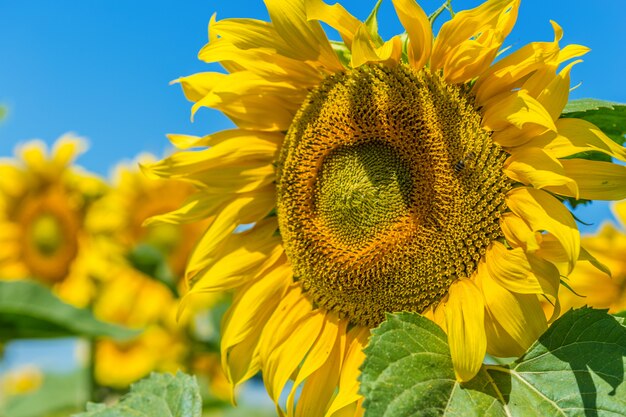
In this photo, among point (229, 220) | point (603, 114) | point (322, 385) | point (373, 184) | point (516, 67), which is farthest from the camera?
point (229, 220)

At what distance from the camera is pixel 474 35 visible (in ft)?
7.41

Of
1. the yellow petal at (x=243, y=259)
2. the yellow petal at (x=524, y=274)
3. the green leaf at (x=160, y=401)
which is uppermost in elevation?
the yellow petal at (x=243, y=259)

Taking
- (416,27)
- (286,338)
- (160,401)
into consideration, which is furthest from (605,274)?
(160,401)

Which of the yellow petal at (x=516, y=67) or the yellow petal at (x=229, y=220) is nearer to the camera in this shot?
the yellow petal at (x=516, y=67)

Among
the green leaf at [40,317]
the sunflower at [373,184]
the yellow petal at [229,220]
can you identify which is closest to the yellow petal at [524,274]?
the sunflower at [373,184]

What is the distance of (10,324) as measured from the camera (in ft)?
11.5

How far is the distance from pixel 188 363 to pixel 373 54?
432 cm

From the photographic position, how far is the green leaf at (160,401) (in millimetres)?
2432

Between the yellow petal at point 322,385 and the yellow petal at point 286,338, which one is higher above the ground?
the yellow petal at point 286,338

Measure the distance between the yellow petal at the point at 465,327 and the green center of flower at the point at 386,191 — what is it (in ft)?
0.26

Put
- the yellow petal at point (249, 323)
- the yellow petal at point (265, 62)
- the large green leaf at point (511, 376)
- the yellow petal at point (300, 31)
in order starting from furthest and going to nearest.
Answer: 1. the yellow petal at point (249, 323)
2. the yellow petal at point (265, 62)
3. the yellow petal at point (300, 31)
4. the large green leaf at point (511, 376)

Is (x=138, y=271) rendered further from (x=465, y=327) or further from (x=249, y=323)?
(x=465, y=327)

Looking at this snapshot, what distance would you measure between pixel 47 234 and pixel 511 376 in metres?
4.51

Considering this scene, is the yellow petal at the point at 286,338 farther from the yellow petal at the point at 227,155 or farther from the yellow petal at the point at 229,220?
the yellow petal at the point at 227,155
